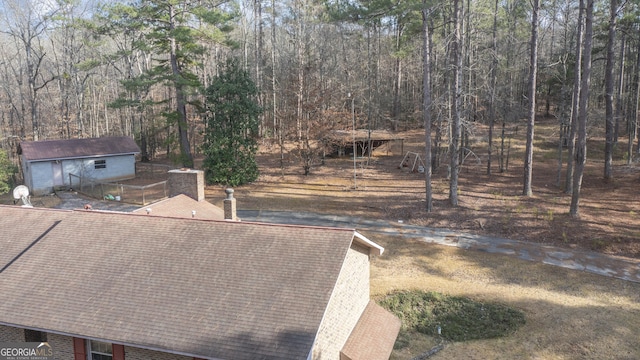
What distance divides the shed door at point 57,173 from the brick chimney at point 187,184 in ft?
50.1

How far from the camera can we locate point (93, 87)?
1925 inches

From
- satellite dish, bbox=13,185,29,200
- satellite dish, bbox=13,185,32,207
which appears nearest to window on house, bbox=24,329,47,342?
satellite dish, bbox=13,185,32,207

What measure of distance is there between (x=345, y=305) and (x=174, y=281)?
13.1 feet

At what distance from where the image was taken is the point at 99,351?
373 inches

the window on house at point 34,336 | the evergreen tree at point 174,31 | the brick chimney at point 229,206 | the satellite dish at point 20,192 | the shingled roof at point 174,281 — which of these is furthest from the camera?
the evergreen tree at point 174,31

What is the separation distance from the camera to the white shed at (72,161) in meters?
27.7

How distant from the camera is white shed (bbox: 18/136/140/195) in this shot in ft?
90.9

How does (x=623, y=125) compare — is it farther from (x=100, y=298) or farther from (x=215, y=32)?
(x=100, y=298)

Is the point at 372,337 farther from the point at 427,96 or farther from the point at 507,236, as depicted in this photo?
the point at 427,96

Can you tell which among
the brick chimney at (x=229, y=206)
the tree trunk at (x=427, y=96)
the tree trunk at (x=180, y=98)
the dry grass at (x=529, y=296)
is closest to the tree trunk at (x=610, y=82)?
the tree trunk at (x=427, y=96)

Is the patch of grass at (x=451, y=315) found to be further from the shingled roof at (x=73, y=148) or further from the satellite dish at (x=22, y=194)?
the shingled roof at (x=73, y=148)

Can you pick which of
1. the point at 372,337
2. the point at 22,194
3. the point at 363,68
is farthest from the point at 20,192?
the point at 363,68

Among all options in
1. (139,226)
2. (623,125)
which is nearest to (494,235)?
(139,226)

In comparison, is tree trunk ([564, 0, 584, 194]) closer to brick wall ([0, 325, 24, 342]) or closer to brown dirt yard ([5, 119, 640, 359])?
brown dirt yard ([5, 119, 640, 359])
